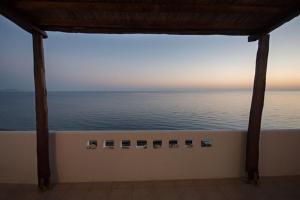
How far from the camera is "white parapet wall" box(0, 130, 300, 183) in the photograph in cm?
354

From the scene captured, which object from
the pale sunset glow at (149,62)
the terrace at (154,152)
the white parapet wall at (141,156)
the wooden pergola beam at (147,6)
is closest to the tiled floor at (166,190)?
the terrace at (154,152)

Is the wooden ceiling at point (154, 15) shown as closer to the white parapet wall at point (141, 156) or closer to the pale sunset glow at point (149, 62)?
the white parapet wall at point (141, 156)

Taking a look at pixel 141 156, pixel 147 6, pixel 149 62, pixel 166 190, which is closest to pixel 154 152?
pixel 141 156

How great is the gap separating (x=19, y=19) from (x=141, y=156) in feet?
7.98

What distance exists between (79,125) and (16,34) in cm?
1024

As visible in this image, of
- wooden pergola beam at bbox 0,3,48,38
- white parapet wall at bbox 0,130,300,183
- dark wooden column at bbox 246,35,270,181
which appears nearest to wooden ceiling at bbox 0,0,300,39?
wooden pergola beam at bbox 0,3,48,38

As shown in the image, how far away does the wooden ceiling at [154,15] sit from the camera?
249 cm

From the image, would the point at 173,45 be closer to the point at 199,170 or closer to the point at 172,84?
the point at 172,84

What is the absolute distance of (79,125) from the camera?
2458 centimetres

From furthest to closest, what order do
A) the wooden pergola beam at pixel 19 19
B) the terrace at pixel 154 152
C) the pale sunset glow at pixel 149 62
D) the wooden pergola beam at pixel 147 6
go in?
the pale sunset glow at pixel 149 62, the terrace at pixel 154 152, the wooden pergola beam at pixel 147 6, the wooden pergola beam at pixel 19 19

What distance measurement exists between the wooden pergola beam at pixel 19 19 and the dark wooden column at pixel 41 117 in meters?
0.14

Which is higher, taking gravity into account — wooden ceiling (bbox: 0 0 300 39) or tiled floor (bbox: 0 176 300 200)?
wooden ceiling (bbox: 0 0 300 39)

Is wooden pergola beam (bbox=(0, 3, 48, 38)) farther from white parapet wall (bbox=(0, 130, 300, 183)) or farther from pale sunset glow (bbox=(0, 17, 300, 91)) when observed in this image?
pale sunset glow (bbox=(0, 17, 300, 91))

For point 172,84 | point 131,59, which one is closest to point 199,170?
point 172,84
